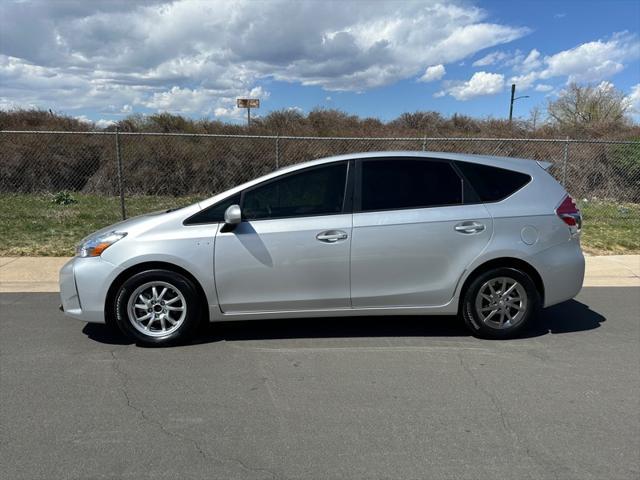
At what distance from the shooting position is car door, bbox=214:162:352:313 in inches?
181

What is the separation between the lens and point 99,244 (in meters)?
4.65

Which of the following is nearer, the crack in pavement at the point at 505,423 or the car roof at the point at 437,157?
the crack in pavement at the point at 505,423

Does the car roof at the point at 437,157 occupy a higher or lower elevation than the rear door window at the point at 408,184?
higher

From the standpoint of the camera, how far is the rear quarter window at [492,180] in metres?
4.89

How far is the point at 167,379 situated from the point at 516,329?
10.2 ft

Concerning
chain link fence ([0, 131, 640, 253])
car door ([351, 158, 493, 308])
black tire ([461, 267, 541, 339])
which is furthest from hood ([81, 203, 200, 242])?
chain link fence ([0, 131, 640, 253])

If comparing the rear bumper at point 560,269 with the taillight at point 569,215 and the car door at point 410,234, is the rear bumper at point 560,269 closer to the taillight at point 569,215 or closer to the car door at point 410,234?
the taillight at point 569,215

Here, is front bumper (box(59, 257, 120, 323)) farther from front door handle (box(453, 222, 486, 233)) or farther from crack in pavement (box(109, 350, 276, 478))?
front door handle (box(453, 222, 486, 233))

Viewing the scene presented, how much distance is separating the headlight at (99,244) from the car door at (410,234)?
209cm

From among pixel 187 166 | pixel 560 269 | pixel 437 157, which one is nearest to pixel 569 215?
pixel 560 269

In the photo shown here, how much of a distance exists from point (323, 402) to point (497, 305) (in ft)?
6.81

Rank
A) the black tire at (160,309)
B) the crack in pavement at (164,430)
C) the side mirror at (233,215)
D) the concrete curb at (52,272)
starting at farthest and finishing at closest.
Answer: the concrete curb at (52,272), the black tire at (160,309), the side mirror at (233,215), the crack in pavement at (164,430)

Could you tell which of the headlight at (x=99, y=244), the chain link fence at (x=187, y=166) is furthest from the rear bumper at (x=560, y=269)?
the chain link fence at (x=187, y=166)

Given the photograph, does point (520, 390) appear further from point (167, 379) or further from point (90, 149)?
point (90, 149)
